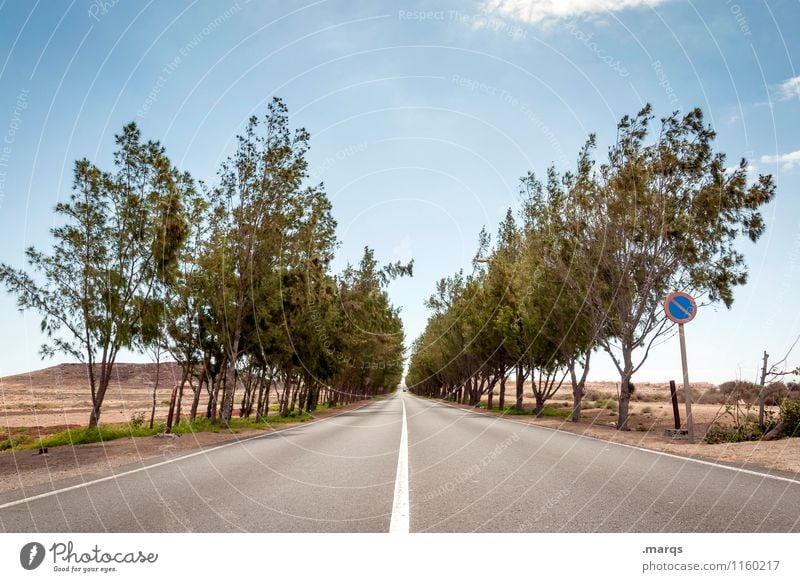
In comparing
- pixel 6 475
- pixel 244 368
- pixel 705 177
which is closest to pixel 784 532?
pixel 6 475

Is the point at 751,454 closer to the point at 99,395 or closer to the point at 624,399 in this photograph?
the point at 624,399

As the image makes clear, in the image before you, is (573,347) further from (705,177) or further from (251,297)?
(251,297)

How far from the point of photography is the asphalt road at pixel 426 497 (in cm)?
501

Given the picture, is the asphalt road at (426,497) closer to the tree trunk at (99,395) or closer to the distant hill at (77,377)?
the tree trunk at (99,395)

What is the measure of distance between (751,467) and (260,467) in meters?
8.86

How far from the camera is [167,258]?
21.1 metres
